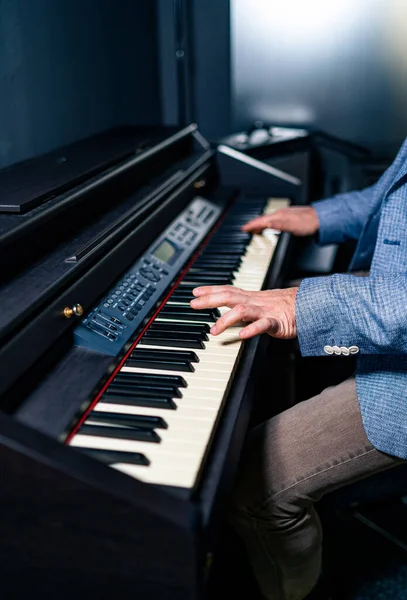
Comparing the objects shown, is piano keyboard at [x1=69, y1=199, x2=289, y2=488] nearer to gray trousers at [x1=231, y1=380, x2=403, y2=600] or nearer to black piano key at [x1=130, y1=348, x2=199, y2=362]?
black piano key at [x1=130, y1=348, x2=199, y2=362]

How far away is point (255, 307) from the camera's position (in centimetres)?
119

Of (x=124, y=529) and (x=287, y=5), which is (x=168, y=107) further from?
(x=124, y=529)

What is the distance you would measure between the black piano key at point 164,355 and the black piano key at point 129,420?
0.69 feet

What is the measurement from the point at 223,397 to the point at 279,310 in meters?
0.23

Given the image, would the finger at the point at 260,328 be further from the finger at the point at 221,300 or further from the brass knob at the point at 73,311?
the brass knob at the point at 73,311

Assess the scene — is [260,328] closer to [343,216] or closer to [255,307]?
[255,307]

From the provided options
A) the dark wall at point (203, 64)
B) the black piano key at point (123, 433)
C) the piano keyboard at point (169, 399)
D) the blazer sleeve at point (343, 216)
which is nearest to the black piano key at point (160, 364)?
the piano keyboard at point (169, 399)

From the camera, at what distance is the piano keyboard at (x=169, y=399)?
0.86 meters

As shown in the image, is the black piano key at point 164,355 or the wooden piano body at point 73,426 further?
the black piano key at point 164,355

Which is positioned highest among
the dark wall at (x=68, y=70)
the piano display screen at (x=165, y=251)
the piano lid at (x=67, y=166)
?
the dark wall at (x=68, y=70)

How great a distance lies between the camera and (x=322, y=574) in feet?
5.49

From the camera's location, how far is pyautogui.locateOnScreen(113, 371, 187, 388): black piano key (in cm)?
106

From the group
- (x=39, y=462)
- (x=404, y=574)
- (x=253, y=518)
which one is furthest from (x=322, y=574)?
(x=39, y=462)

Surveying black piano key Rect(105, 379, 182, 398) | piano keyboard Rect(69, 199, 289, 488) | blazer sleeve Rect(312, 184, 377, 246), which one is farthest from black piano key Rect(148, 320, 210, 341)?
blazer sleeve Rect(312, 184, 377, 246)
